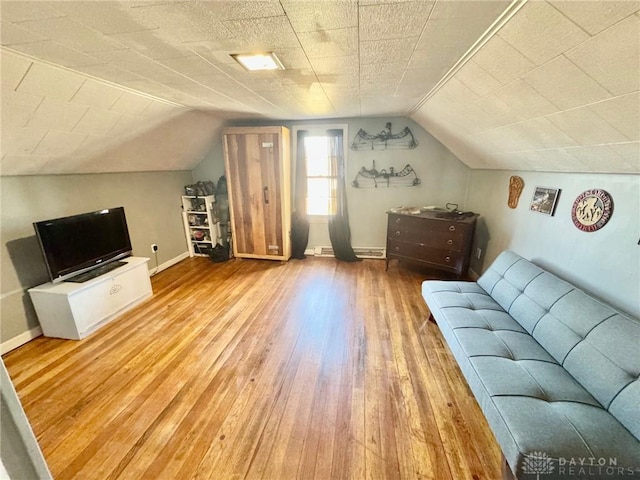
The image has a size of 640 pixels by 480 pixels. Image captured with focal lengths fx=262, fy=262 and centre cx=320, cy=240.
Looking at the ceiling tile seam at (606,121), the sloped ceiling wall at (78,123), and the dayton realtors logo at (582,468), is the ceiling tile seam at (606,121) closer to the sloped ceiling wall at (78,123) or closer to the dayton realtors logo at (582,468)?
the dayton realtors logo at (582,468)

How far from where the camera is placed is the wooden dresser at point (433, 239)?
3025mm

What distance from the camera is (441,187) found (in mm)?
3775

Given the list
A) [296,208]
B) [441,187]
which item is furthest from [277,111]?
[441,187]

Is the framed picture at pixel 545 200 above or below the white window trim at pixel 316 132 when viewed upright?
below

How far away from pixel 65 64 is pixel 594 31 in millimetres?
2644

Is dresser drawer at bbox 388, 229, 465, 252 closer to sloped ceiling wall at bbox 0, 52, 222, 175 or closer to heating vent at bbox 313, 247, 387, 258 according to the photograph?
heating vent at bbox 313, 247, 387, 258

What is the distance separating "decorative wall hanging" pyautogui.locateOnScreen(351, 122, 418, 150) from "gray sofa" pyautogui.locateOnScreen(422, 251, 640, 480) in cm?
235

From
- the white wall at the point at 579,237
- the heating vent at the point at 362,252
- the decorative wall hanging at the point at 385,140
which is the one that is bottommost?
the heating vent at the point at 362,252

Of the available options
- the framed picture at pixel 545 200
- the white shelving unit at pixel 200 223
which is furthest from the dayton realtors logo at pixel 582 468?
the white shelving unit at pixel 200 223

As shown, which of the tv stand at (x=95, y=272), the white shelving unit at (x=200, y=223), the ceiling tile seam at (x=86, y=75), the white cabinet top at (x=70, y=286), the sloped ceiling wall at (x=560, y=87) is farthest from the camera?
the white shelving unit at (x=200, y=223)

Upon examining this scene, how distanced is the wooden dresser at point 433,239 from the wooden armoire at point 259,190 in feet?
5.23

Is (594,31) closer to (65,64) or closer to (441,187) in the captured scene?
(65,64)

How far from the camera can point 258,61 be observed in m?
1.64

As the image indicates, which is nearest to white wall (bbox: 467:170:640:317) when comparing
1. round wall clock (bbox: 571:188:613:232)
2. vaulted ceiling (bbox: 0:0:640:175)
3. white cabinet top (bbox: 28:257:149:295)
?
round wall clock (bbox: 571:188:613:232)
